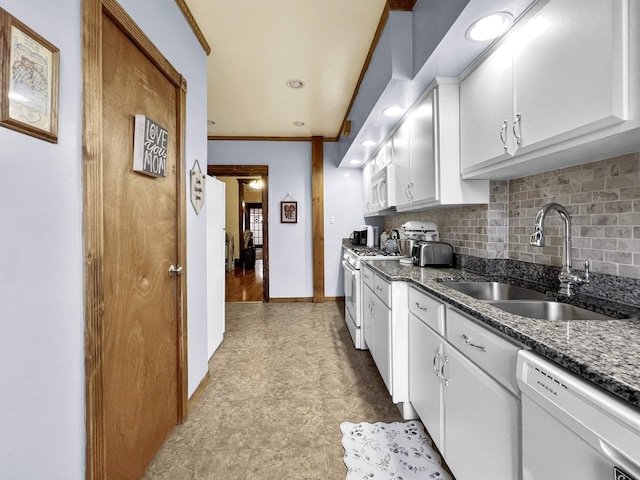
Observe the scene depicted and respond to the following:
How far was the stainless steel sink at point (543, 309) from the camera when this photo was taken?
1267mm

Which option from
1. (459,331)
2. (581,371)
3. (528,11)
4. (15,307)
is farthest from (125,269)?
(528,11)

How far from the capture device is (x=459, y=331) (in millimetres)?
1276

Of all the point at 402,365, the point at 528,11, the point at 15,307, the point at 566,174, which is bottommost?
the point at 402,365

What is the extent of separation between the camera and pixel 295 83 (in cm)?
307

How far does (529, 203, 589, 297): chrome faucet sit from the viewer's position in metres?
1.28

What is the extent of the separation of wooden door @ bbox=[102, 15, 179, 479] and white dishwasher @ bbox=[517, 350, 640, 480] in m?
1.44

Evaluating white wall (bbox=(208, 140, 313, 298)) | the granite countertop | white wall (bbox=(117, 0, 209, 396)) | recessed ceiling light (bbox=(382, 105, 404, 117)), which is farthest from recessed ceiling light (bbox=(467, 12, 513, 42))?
white wall (bbox=(208, 140, 313, 298))

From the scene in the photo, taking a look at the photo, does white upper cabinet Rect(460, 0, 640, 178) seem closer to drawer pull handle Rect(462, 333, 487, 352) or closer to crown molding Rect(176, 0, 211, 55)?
drawer pull handle Rect(462, 333, 487, 352)

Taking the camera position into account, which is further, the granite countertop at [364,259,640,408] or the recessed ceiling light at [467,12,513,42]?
the recessed ceiling light at [467,12,513,42]

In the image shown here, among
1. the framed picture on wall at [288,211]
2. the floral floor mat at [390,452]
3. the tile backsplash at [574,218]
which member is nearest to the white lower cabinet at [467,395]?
the floral floor mat at [390,452]

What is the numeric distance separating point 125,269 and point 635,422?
5.38 ft

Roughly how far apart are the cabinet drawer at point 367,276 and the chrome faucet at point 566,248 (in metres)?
1.30

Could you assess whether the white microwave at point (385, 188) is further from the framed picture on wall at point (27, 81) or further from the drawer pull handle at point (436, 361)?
the framed picture on wall at point (27, 81)

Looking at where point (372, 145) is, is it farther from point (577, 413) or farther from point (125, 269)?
point (577, 413)
